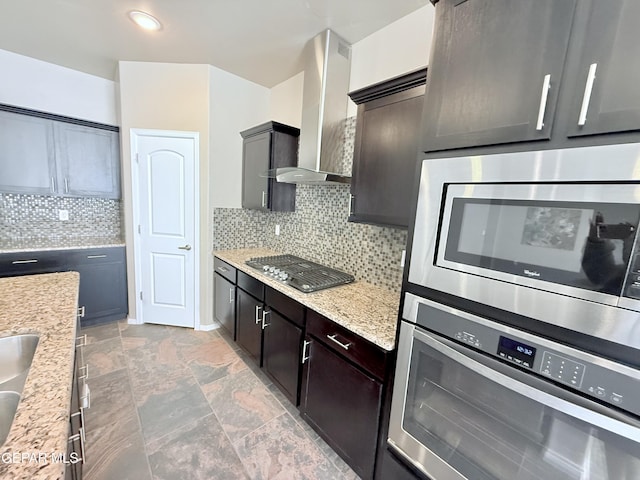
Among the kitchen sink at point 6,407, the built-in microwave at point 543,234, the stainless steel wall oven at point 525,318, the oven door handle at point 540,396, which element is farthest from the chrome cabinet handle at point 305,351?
the kitchen sink at point 6,407

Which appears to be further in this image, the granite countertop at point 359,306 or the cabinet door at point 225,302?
the cabinet door at point 225,302

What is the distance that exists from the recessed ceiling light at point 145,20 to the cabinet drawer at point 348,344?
2.43 metres

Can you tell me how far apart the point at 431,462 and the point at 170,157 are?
10.5 ft

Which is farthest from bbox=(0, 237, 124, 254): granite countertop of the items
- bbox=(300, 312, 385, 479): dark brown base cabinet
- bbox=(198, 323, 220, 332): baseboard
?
bbox=(300, 312, 385, 479): dark brown base cabinet

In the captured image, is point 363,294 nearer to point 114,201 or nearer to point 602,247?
point 602,247

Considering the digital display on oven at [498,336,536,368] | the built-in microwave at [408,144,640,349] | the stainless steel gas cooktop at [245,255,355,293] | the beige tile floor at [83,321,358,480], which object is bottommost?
the beige tile floor at [83,321,358,480]

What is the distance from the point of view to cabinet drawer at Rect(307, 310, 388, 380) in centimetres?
131

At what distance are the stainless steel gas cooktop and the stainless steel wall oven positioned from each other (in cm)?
86

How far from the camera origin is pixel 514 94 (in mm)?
857

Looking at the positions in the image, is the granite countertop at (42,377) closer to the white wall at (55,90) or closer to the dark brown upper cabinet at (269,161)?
Result: the dark brown upper cabinet at (269,161)

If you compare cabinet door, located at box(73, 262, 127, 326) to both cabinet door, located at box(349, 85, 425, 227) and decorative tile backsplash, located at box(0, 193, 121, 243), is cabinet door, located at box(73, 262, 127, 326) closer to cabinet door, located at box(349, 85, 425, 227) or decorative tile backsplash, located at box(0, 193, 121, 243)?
decorative tile backsplash, located at box(0, 193, 121, 243)

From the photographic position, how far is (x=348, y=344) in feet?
4.81

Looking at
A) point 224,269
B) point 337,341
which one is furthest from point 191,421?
point 224,269

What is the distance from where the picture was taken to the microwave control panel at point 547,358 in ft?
2.34
